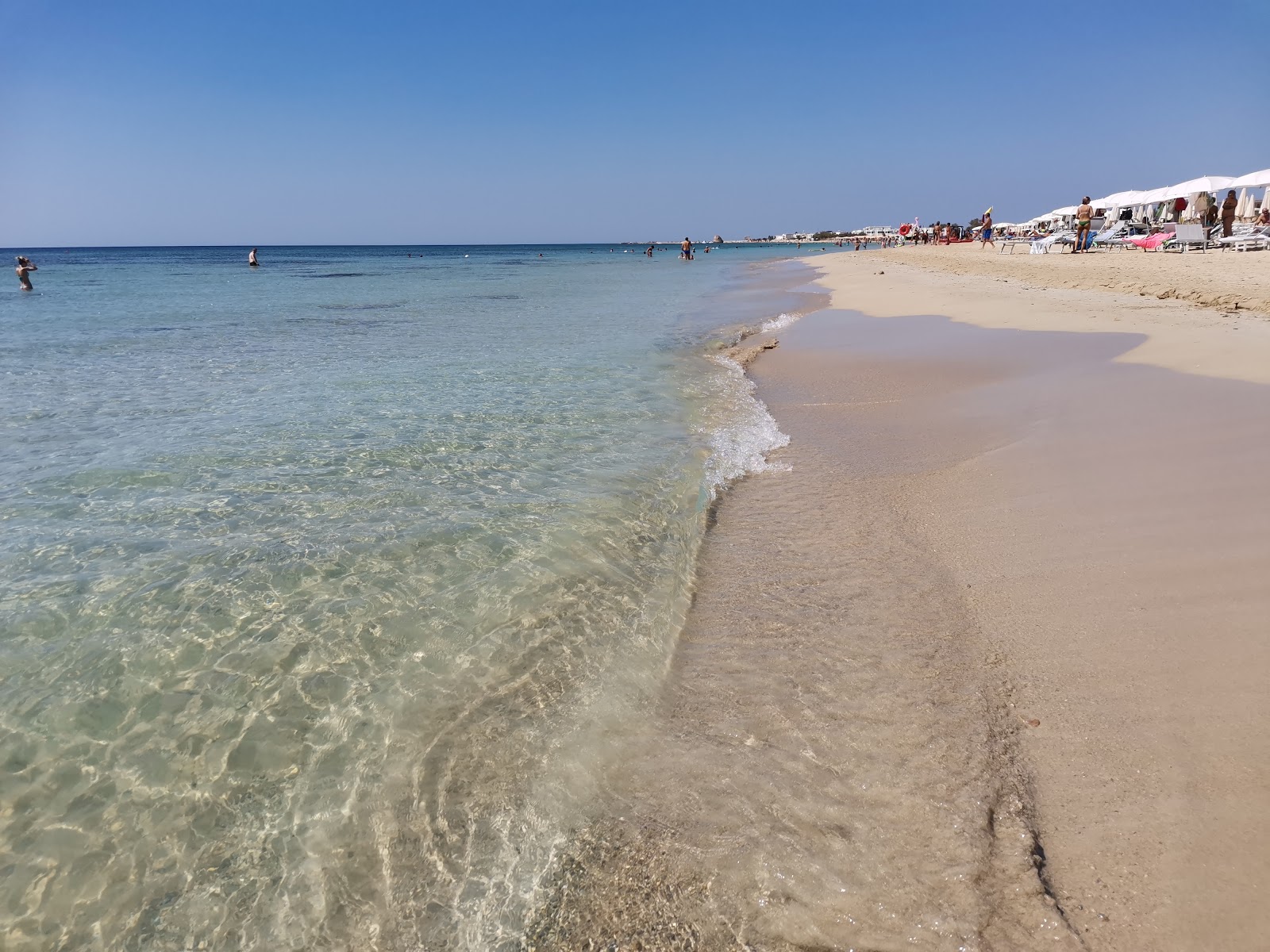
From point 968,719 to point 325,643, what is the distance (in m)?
3.14

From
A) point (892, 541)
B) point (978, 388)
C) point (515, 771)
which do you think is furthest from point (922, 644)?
point (978, 388)

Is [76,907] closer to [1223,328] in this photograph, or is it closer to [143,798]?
[143,798]

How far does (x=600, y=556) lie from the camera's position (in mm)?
4516

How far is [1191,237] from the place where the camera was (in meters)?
23.9

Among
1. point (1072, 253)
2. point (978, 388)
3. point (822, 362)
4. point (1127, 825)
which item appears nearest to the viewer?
point (1127, 825)

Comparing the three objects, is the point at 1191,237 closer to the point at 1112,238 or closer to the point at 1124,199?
the point at 1112,238

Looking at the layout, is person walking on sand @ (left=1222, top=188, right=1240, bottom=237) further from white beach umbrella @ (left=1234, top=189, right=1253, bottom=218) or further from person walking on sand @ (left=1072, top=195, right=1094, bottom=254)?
white beach umbrella @ (left=1234, top=189, right=1253, bottom=218)

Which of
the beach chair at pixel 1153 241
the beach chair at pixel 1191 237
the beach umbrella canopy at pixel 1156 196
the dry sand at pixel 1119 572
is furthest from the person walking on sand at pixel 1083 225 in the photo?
the dry sand at pixel 1119 572

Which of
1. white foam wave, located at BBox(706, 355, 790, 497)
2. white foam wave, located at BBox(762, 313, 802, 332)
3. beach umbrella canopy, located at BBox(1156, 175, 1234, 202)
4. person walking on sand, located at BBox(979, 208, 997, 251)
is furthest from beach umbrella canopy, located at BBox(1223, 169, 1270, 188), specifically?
white foam wave, located at BBox(706, 355, 790, 497)

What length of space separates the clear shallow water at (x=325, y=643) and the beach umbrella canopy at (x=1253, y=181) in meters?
31.8

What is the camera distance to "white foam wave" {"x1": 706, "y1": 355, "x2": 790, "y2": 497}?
610 cm

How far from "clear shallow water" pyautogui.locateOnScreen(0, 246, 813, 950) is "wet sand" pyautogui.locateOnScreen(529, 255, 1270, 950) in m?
0.36

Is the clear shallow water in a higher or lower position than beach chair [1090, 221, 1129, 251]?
lower

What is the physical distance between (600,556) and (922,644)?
2047mm
